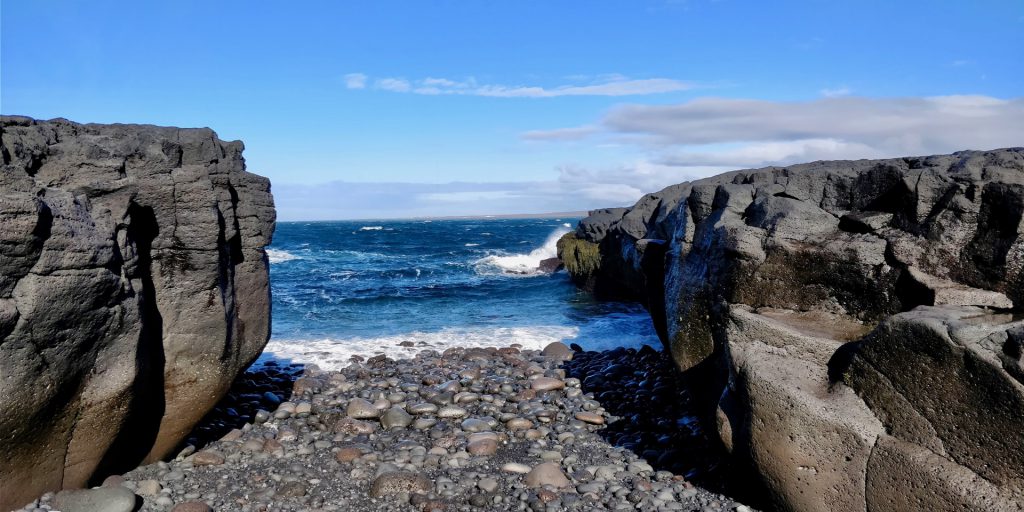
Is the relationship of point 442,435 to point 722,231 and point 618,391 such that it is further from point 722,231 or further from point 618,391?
point 722,231

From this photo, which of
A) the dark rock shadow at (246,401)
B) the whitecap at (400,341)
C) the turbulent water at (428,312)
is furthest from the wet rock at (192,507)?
the turbulent water at (428,312)

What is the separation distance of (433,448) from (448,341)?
823cm

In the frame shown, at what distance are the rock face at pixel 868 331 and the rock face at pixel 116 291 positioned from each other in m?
5.93

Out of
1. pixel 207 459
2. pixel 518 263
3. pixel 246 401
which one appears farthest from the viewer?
pixel 518 263

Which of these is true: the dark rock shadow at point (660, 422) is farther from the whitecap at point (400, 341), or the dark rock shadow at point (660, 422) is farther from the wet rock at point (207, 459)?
the wet rock at point (207, 459)

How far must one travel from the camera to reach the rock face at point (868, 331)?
17.8 ft

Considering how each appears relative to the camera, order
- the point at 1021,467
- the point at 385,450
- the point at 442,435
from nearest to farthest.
→ the point at 1021,467 < the point at 385,450 < the point at 442,435

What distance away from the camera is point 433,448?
867 centimetres

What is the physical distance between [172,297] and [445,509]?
13.2 feet

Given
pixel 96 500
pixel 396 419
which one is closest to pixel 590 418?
pixel 396 419

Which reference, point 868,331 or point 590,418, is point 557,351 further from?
Result: point 868,331

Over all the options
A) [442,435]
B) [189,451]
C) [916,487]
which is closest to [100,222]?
[189,451]

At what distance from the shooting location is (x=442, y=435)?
9.29 m

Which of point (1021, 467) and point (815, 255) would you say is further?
point (815, 255)
